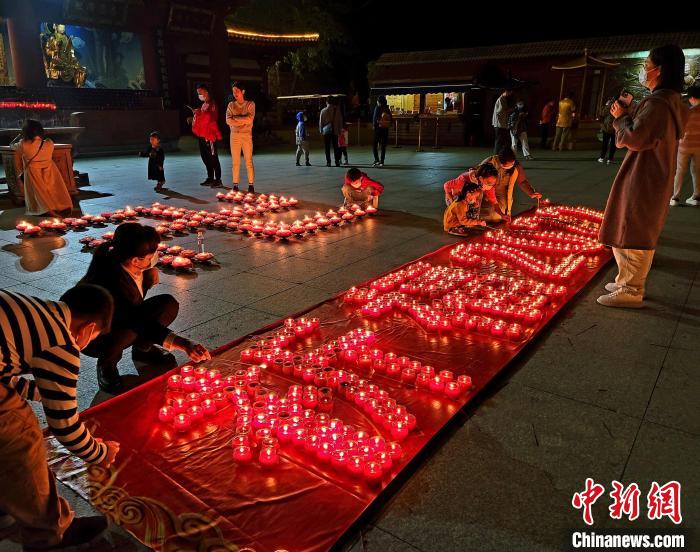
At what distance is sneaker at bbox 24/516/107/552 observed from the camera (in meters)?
1.78

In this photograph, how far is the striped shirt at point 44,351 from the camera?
1573mm

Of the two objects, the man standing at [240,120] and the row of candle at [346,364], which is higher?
the man standing at [240,120]

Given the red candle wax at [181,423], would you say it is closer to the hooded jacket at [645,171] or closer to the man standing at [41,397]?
the man standing at [41,397]

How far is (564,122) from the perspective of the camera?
15266 mm

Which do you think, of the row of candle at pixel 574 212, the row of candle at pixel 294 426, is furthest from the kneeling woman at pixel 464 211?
the row of candle at pixel 294 426

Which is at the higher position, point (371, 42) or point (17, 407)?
point (371, 42)

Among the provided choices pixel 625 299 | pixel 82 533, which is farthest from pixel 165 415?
pixel 625 299

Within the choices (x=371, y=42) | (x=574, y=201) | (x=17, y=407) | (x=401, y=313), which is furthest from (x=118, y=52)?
(x=17, y=407)

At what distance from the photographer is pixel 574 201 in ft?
26.2

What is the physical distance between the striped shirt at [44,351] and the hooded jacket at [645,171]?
3497mm

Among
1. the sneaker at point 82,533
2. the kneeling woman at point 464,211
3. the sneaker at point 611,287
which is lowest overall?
the sneaker at point 82,533

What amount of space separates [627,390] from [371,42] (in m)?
26.4

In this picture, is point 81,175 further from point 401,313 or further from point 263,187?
point 401,313

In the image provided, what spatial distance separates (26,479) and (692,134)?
8532mm
